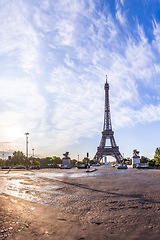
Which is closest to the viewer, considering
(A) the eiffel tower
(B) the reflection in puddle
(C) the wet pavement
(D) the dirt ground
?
(D) the dirt ground

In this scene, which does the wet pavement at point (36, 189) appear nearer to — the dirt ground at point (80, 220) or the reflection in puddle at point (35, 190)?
the reflection in puddle at point (35, 190)

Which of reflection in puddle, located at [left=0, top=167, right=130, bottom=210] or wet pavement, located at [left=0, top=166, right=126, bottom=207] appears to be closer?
reflection in puddle, located at [left=0, top=167, right=130, bottom=210]

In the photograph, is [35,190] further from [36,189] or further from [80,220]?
[80,220]

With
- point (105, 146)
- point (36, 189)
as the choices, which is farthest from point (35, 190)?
point (105, 146)

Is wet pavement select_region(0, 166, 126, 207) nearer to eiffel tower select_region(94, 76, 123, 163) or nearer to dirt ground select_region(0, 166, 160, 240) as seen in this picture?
dirt ground select_region(0, 166, 160, 240)

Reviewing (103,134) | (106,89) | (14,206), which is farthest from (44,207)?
(106,89)

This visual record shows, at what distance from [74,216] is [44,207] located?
146 cm

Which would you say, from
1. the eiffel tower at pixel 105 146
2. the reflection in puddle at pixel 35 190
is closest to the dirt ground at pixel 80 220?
the reflection in puddle at pixel 35 190

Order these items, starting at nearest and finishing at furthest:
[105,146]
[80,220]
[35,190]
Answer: [80,220] < [35,190] < [105,146]

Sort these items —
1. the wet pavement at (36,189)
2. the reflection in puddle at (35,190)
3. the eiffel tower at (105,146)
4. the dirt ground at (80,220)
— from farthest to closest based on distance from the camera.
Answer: the eiffel tower at (105,146) < the wet pavement at (36,189) < the reflection in puddle at (35,190) < the dirt ground at (80,220)

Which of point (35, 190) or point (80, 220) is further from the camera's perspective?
point (35, 190)

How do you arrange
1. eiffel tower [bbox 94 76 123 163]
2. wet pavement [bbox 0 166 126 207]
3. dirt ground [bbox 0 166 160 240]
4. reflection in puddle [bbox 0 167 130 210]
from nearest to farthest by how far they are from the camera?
dirt ground [bbox 0 166 160 240] < reflection in puddle [bbox 0 167 130 210] < wet pavement [bbox 0 166 126 207] < eiffel tower [bbox 94 76 123 163]

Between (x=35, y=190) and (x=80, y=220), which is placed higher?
(x=80, y=220)

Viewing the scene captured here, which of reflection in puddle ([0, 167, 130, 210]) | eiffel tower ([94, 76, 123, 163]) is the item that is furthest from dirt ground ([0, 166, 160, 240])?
eiffel tower ([94, 76, 123, 163])
